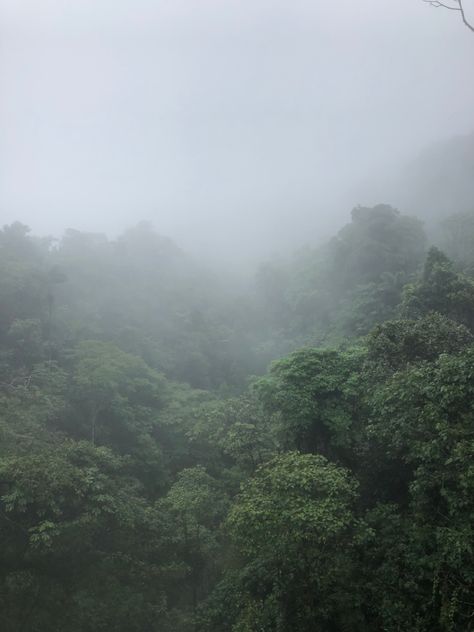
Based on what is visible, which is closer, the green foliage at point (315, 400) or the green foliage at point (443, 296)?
the green foliage at point (315, 400)

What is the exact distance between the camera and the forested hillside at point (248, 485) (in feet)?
31.2

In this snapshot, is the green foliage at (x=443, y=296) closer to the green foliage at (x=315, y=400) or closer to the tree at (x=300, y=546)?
the green foliage at (x=315, y=400)

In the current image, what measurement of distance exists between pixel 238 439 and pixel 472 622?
8355mm

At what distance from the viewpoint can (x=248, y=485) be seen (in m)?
11.6

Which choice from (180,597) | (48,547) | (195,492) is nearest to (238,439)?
(195,492)

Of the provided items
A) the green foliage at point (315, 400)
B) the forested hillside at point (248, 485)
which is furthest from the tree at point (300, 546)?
the green foliage at point (315, 400)

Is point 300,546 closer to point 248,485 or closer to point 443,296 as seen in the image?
point 248,485

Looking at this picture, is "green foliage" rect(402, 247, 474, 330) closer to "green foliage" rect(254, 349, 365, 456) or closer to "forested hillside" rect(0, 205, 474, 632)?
"forested hillside" rect(0, 205, 474, 632)

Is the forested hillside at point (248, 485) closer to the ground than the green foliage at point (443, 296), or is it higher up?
closer to the ground

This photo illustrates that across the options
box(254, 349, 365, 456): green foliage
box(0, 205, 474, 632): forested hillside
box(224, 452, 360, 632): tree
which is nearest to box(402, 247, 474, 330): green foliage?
box(0, 205, 474, 632): forested hillside

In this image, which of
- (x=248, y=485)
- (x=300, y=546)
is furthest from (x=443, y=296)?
(x=300, y=546)

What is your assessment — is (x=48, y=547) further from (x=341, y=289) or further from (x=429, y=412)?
(x=341, y=289)

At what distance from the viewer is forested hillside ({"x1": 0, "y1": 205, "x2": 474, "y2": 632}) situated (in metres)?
9.50

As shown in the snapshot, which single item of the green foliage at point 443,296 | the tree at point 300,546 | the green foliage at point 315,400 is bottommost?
the tree at point 300,546
